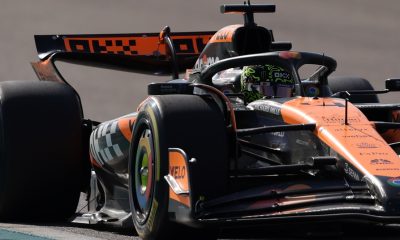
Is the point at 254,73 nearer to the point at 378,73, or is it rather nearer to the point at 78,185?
the point at 78,185

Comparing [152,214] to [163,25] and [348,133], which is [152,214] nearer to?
[348,133]

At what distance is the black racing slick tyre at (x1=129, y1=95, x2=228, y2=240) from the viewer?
6.79m

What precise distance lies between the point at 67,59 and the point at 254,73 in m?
2.52

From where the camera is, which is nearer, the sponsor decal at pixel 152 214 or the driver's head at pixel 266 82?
the sponsor decal at pixel 152 214

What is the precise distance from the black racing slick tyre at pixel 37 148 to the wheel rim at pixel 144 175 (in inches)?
70.6

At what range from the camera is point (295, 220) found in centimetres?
627

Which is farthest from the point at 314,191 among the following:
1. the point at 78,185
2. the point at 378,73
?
the point at 378,73

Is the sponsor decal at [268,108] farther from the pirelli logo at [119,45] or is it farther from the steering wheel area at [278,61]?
the pirelli logo at [119,45]

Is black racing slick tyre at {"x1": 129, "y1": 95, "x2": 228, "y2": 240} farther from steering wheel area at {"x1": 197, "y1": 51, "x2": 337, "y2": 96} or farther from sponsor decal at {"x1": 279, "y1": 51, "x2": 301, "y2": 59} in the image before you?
sponsor decal at {"x1": 279, "y1": 51, "x2": 301, "y2": 59}

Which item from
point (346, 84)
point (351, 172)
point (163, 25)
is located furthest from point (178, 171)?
point (163, 25)

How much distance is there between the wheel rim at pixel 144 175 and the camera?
710 centimetres

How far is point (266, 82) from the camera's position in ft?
27.7

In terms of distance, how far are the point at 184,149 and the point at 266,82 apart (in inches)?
72.0

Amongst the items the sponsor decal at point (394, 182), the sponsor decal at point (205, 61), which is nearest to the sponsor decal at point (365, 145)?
the sponsor decal at point (394, 182)
